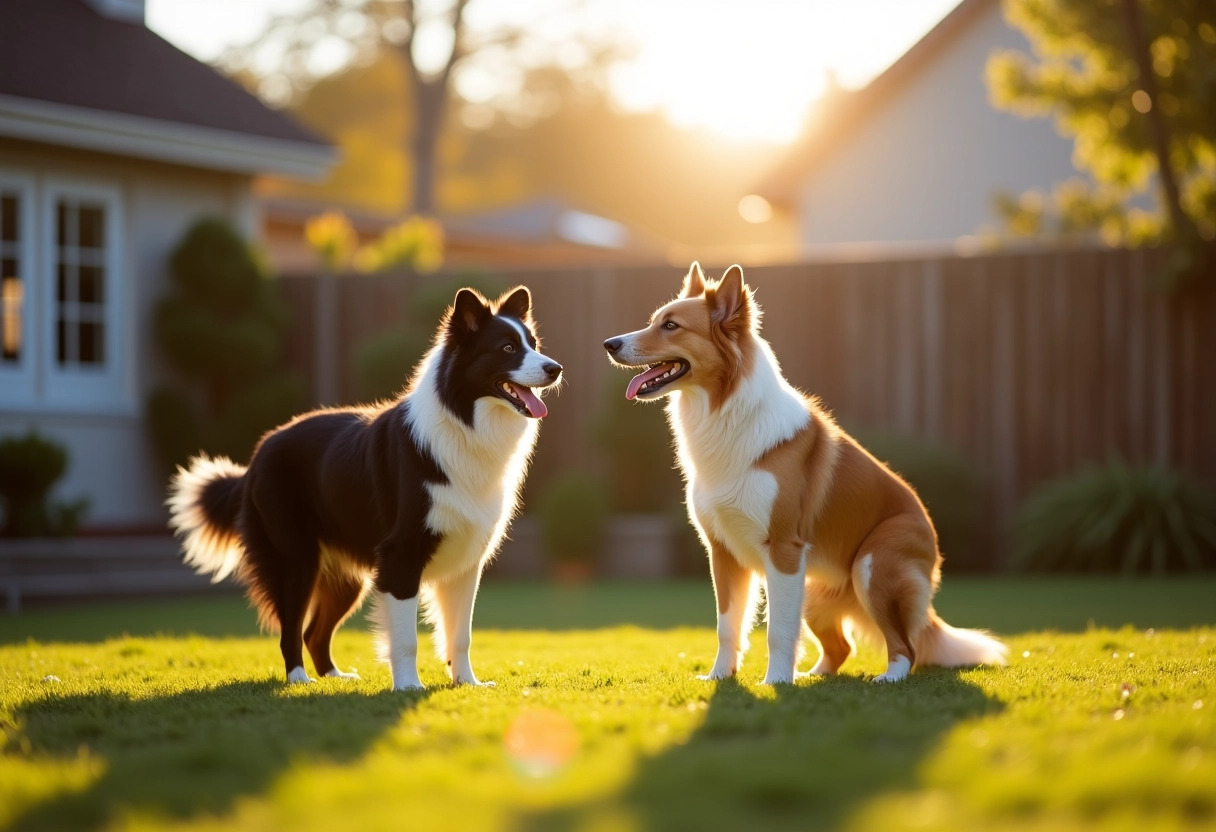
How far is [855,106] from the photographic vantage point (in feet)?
78.7

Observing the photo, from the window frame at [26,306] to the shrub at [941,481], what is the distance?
334 inches

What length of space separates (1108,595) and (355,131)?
36.4m

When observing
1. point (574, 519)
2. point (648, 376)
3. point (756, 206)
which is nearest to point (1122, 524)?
point (574, 519)

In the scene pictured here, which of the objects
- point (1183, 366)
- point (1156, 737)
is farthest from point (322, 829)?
point (1183, 366)

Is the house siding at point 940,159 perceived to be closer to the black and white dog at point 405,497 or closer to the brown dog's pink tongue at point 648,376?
the brown dog's pink tongue at point 648,376

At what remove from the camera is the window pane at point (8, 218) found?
13.4 metres

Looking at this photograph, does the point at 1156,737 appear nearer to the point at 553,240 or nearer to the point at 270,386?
the point at 270,386

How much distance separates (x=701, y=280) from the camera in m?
6.35

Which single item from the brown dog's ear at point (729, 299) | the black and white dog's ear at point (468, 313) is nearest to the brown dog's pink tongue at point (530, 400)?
the black and white dog's ear at point (468, 313)

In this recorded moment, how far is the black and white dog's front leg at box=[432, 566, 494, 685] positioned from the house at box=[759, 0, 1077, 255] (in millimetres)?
17325

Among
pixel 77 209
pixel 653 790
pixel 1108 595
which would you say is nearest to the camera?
pixel 653 790

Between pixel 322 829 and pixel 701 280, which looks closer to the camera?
pixel 322 829

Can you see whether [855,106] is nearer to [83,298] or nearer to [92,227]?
[92,227]

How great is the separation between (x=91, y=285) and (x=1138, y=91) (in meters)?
11.5
